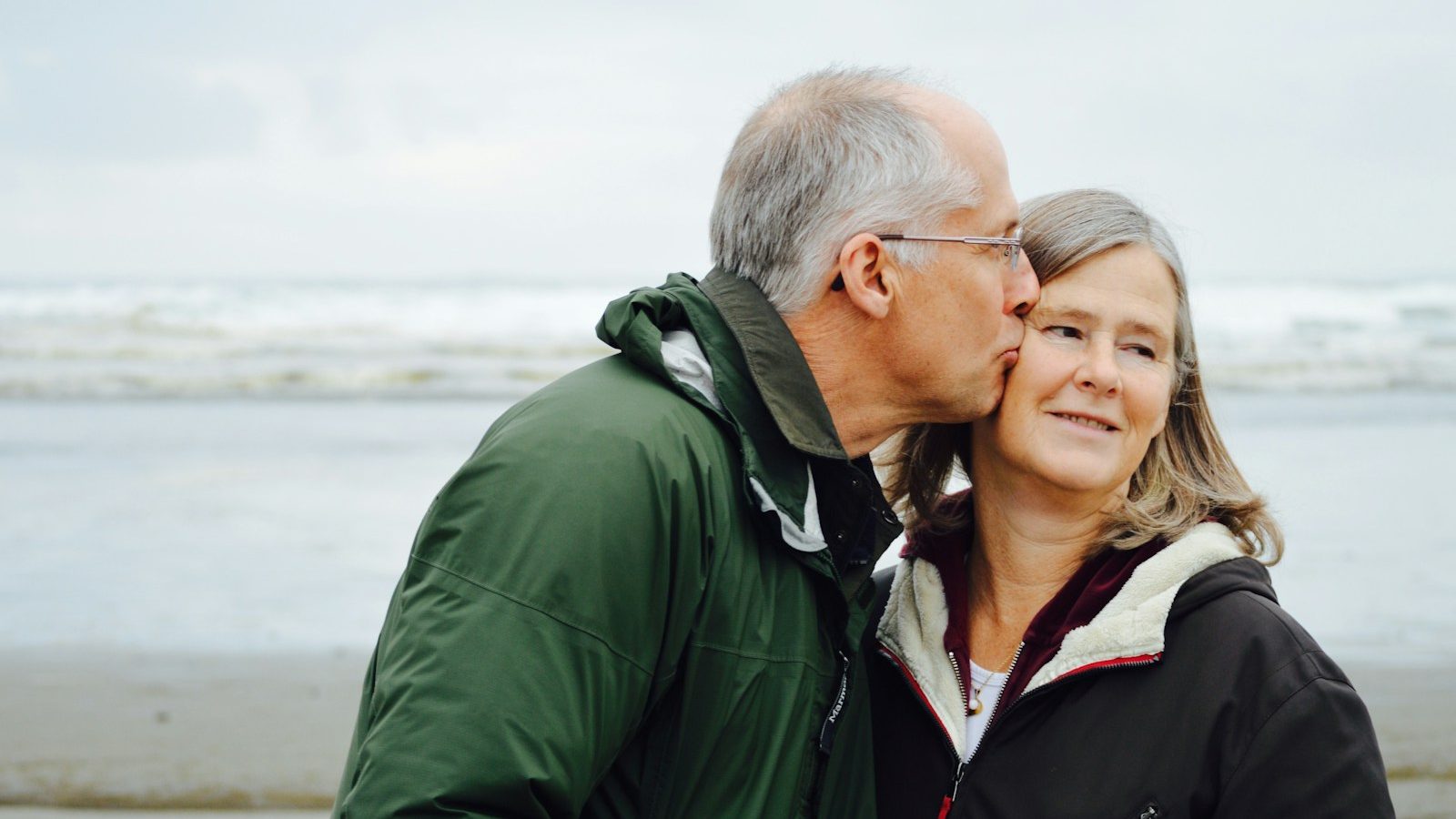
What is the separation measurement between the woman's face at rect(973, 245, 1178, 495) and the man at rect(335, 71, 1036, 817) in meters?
0.08

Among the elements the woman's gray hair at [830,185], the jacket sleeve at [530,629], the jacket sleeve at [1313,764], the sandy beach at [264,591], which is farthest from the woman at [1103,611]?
the sandy beach at [264,591]

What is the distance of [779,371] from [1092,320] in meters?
0.76

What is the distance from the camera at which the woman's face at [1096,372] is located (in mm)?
2641

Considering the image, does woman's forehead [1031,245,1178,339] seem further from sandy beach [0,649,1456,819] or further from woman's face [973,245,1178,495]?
sandy beach [0,649,1456,819]

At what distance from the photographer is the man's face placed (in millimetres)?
2490

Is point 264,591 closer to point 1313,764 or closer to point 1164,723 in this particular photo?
point 1164,723

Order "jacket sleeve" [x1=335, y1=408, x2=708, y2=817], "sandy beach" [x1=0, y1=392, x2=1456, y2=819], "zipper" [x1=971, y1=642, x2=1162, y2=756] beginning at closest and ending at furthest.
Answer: "jacket sleeve" [x1=335, y1=408, x2=708, y2=817], "zipper" [x1=971, y1=642, x2=1162, y2=756], "sandy beach" [x1=0, y1=392, x2=1456, y2=819]

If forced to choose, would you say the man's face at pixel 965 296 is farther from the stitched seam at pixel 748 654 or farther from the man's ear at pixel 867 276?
the stitched seam at pixel 748 654

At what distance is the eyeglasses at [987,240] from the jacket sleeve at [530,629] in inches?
25.6

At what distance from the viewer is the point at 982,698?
8.66 ft

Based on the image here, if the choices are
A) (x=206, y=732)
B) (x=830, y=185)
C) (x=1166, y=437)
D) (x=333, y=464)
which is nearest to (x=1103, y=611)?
(x=1166, y=437)

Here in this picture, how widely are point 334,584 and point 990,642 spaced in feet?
20.9

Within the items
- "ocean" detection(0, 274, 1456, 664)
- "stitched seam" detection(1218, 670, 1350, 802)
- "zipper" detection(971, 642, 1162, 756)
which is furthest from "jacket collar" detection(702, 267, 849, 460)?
"ocean" detection(0, 274, 1456, 664)

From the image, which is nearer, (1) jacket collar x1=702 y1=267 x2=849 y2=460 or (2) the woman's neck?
(1) jacket collar x1=702 y1=267 x2=849 y2=460
